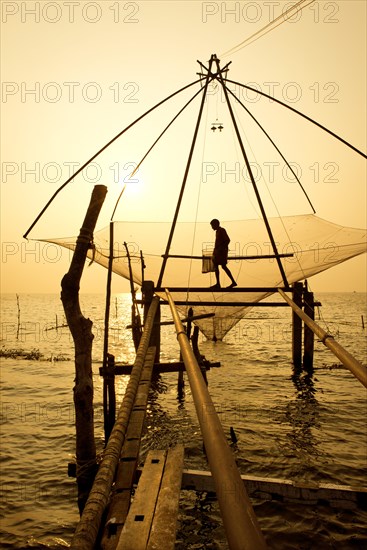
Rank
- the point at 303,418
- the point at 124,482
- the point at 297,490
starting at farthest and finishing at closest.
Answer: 1. the point at 303,418
2. the point at 297,490
3. the point at 124,482

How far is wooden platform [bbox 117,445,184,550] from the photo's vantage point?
2570mm

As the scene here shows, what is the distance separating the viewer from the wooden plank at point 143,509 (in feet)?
8.39

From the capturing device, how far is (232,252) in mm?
12680

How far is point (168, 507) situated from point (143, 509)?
0.19 metres

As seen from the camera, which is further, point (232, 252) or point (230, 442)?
point (232, 252)

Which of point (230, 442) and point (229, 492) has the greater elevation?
point (229, 492)

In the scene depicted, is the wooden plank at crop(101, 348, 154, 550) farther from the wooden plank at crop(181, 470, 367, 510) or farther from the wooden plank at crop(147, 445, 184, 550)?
the wooden plank at crop(181, 470, 367, 510)

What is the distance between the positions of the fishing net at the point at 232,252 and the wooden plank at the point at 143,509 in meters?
6.71

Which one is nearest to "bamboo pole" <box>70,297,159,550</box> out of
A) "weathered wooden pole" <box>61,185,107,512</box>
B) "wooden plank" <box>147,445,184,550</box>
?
"wooden plank" <box>147,445,184,550</box>

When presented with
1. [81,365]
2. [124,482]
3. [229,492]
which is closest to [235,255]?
[81,365]

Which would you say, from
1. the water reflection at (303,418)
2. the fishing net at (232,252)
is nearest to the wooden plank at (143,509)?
the water reflection at (303,418)

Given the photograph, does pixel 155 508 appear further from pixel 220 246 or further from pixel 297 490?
pixel 220 246

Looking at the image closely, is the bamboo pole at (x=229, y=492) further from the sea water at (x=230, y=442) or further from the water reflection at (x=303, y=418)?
the water reflection at (x=303, y=418)

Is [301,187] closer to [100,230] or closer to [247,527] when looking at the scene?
[100,230]
